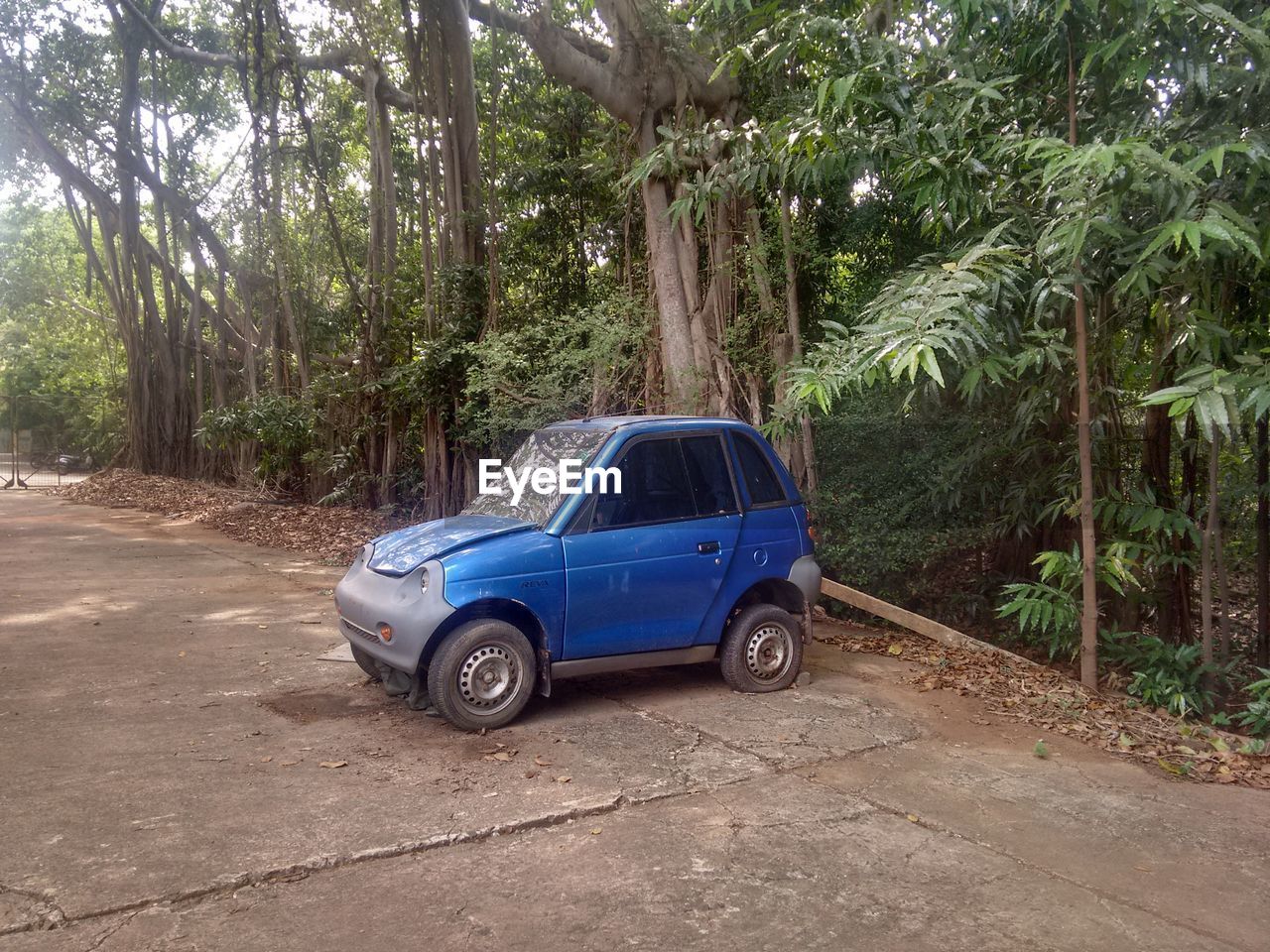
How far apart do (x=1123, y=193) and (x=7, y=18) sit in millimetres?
19433

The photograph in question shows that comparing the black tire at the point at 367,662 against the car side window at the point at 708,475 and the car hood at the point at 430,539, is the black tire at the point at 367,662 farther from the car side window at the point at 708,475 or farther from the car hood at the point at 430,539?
the car side window at the point at 708,475

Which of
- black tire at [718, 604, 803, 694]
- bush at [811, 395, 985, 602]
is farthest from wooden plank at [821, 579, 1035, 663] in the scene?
black tire at [718, 604, 803, 694]

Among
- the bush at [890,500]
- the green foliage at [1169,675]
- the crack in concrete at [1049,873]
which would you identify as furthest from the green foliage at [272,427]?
the crack in concrete at [1049,873]

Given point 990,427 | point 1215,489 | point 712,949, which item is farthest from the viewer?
point 990,427

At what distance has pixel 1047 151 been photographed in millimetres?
5125

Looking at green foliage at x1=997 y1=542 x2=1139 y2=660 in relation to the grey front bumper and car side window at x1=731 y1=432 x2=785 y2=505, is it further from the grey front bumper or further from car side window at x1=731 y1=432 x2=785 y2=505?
the grey front bumper

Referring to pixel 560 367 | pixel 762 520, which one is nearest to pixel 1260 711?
pixel 762 520

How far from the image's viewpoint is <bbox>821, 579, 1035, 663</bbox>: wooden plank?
752cm

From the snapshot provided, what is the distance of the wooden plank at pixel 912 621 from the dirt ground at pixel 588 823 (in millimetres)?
1018

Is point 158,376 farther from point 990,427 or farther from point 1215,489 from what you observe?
point 1215,489

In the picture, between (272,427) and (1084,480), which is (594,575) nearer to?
(1084,480)

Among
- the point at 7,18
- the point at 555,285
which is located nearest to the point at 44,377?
the point at 7,18

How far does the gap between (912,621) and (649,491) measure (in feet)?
9.48

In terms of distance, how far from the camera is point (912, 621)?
7836mm
